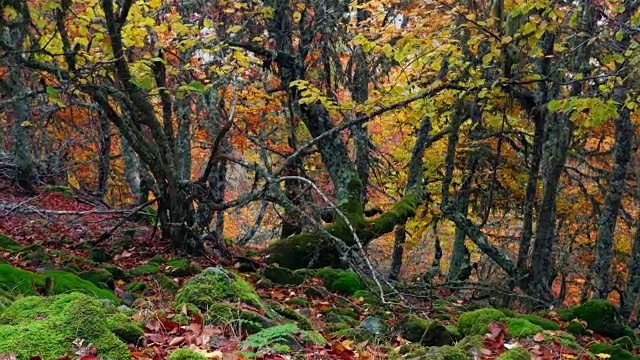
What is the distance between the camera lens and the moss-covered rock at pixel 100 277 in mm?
5820

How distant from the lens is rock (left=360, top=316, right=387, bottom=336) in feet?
17.1

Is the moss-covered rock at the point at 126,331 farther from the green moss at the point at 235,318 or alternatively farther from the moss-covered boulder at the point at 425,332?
the moss-covered boulder at the point at 425,332

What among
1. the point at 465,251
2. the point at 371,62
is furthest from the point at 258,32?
the point at 465,251

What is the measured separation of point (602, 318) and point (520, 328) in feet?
8.88

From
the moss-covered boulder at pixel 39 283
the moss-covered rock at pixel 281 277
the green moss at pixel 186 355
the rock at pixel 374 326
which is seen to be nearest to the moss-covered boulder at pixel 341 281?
the moss-covered rock at pixel 281 277

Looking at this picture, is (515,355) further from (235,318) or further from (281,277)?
(281,277)

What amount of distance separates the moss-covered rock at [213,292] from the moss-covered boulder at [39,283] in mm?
886

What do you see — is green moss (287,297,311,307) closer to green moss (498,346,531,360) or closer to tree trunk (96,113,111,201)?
green moss (498,346,531,360)

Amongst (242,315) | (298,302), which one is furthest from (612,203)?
(242,315)

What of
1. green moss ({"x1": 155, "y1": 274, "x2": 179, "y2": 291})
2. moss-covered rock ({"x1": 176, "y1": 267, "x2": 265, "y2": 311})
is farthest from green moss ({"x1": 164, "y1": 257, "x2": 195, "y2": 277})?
moss-covered rock ({"x1": 176, "y1": 267, "x2": 265, "y2": 311})

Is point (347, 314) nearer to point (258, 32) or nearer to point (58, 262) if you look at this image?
point (58, 262)

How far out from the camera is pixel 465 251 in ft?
43.1

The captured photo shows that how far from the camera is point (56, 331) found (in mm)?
3061

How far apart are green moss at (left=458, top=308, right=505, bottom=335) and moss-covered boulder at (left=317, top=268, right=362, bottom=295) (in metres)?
2.19
